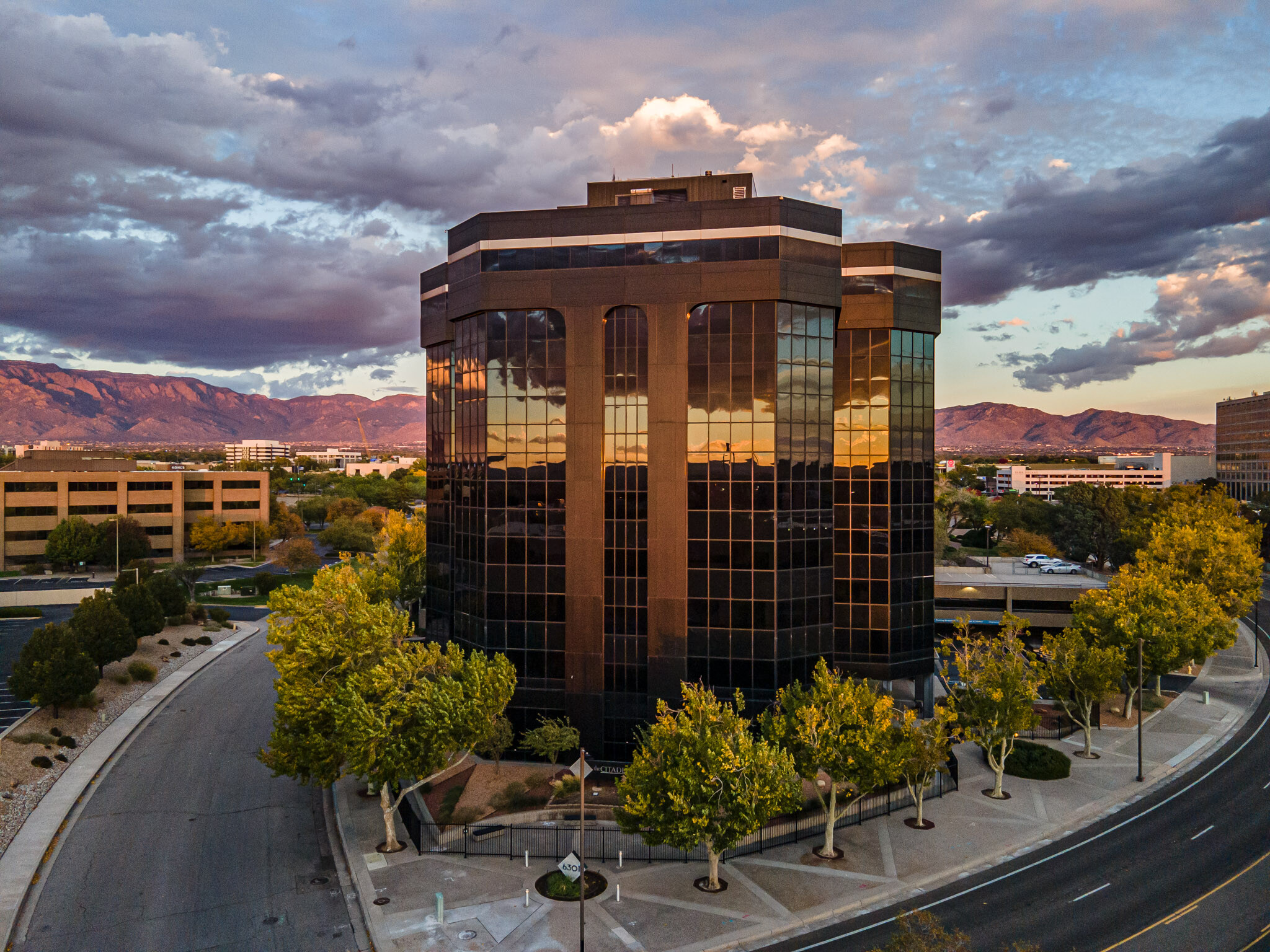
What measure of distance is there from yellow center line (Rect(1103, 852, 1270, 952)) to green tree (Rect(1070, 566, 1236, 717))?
17.9 m

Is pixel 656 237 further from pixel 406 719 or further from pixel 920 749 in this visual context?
pixel 920 749

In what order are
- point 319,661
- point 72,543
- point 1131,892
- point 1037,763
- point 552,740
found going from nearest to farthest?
point 1131,892, point 319,661, point 552,740, point 1037,763, point 72,543

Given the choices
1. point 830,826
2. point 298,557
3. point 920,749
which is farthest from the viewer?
point 298,557

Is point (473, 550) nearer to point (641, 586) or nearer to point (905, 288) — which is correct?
point (641, 586)

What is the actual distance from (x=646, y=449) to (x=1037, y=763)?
28392 millimetres

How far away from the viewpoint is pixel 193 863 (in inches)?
1191

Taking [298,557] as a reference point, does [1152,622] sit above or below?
above

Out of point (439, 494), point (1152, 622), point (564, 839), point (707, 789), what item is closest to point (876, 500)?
point (1152, 622)

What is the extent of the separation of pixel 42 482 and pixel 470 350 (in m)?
99.0

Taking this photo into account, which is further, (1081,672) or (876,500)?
(876,500)

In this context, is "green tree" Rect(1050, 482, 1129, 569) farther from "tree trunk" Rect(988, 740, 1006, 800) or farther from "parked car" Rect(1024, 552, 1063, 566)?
"tree trunk" Rect(988, 740, 1006, 800)

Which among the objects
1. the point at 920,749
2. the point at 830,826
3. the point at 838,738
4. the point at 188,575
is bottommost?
the point at 830,826

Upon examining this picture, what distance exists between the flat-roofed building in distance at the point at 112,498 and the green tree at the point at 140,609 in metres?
59.5

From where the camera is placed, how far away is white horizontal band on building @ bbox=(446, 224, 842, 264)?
40469mm
